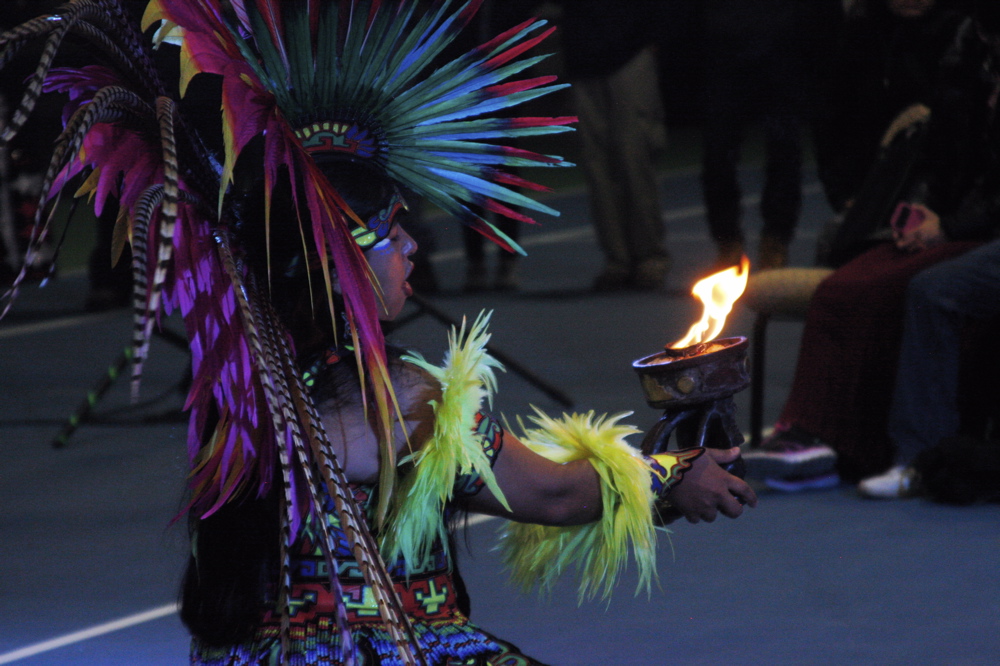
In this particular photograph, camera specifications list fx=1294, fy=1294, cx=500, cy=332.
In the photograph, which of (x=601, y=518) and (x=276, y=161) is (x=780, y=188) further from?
(x=276, y=161)

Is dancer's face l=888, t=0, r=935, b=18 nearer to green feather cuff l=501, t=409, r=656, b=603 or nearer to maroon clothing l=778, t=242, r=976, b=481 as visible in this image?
maroon clothing l=778, t=242, r=976, b=481

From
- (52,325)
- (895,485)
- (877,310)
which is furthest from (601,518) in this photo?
(52,325)

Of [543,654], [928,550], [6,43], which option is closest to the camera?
[6,43]

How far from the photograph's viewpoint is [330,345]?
1.75 meters

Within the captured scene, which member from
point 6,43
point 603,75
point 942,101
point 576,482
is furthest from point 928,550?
point 603,75

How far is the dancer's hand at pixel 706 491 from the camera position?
1800mm

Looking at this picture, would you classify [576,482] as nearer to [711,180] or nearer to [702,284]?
[702,284]

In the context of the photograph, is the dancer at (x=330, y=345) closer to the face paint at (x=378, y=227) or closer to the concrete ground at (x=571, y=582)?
the face paint at (x=378, y=227)

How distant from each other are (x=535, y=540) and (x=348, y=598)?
339 mm

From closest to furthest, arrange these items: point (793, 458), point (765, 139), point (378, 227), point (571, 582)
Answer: point (378, 227)
point (571, 582)
point (793, 458)
point (765, 139)

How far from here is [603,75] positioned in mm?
7020

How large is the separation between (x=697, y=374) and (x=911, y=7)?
2.79 meters

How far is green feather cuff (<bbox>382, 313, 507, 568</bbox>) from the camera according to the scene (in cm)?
167

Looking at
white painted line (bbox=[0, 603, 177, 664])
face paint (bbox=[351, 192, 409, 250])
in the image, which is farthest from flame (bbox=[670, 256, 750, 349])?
white painted line (bbox=[0, 603, 177, 664])
